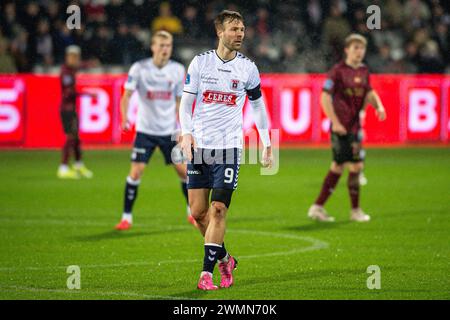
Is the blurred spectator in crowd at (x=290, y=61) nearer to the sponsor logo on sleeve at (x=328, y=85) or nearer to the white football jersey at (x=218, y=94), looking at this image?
the sponsor logo on sleeve at (x=328, y=85)

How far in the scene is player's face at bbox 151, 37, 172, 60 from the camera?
13.5 m

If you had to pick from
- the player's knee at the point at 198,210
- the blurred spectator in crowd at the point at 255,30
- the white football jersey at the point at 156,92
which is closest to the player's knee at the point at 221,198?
the player's knee at the point at 198,210

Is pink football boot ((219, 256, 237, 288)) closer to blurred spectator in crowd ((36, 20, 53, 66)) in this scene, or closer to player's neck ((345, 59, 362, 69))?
player's neck ((345, 59, 362, 69))

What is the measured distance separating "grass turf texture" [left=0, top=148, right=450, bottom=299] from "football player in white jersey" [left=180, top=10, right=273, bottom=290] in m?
0.58

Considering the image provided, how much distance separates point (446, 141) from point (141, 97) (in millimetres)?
13164

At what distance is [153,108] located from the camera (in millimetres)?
13602

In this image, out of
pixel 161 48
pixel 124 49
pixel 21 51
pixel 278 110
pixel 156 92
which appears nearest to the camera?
pixel 161 48

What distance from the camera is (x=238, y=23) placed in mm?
9086

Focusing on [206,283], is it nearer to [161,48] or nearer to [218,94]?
[218,94]

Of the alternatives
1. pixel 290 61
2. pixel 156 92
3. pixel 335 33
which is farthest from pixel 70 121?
pixel 335 33

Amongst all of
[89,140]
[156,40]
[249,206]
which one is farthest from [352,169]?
[89,140]

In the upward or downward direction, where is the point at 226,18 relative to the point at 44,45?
downward

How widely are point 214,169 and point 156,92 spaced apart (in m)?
4.63
